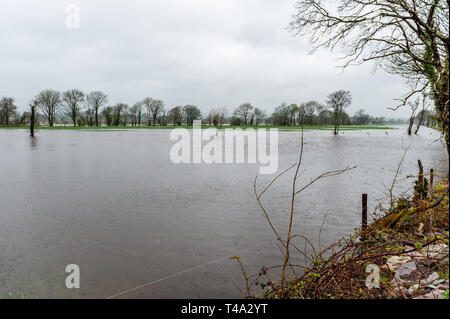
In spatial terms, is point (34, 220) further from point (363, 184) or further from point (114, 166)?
point (363, 184)

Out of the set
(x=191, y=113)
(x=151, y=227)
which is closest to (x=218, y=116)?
(x=191, y=113)

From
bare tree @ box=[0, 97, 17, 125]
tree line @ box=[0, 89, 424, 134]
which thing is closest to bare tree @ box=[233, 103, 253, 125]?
tree line @ box=[0, 89, 424, 134]

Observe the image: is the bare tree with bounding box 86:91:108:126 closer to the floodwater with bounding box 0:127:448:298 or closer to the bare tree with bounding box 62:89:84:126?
the bare tree with bounding box 62:89:84:126

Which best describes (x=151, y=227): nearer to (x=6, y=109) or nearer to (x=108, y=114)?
(x=6, y=109)

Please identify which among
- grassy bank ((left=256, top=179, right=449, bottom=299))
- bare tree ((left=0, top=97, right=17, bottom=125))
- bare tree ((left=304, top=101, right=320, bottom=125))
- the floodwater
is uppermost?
bare tree ((left=304, top=101, right=320, bottom=125))

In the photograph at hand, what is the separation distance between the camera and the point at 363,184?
14875 millimetres

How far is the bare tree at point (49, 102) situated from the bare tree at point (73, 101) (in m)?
3.16

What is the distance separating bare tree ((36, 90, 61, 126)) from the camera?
8744 centimetres

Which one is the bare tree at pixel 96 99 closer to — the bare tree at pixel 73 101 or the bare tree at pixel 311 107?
the bare tree at pixel 73 101

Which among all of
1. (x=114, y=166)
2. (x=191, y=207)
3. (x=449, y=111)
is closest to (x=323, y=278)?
(x=449, y=111)

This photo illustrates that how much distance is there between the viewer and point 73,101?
96.8 m

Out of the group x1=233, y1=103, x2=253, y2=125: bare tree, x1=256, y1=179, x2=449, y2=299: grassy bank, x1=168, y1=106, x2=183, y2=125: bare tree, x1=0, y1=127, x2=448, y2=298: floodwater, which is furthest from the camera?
x1=233, y1=103, x2=253, y2=125: bare tree
